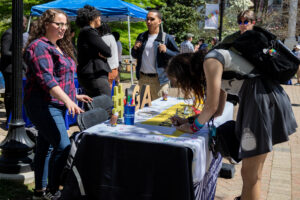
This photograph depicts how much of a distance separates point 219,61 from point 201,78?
0.87 ft

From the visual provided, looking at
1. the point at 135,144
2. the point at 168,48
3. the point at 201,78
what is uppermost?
the point at 168,48

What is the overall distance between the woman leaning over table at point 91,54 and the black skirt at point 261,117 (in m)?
2.66

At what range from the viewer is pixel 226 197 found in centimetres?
365

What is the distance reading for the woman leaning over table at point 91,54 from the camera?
4.63 meters

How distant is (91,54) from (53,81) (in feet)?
6.61

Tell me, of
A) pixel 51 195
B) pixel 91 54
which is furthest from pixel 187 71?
pixel 91 54

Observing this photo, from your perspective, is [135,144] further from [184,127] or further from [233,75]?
Answer: [233,75]

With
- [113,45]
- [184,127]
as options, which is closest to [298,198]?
[184,127]

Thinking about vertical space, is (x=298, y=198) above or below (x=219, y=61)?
below

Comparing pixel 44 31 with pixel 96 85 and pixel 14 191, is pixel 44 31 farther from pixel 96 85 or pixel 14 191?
pixel 96 85

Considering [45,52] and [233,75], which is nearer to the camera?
[233,75]

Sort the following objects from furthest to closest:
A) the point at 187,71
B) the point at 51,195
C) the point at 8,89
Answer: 1. the point at 8,89
2. the point at 51,195
3. the point at 187,71

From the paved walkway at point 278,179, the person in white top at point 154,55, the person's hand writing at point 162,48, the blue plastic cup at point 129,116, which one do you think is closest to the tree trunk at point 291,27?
the paved walkway at point 278,179

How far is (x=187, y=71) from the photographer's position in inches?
97.0
